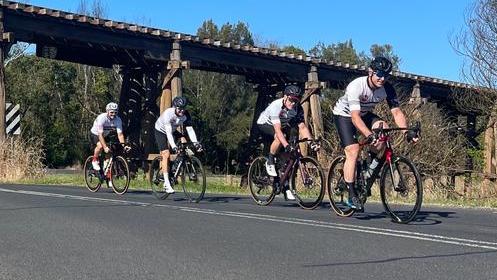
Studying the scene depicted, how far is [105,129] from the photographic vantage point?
47.2ft

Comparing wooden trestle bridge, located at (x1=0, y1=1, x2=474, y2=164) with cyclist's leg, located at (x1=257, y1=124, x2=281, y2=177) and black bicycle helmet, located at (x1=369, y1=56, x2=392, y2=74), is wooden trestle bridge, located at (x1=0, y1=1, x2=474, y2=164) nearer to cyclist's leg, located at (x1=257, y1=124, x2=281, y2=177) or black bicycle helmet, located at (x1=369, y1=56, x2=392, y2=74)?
cyclist's leg, located at (x1=257, y1=124, x2=281, y2=177)

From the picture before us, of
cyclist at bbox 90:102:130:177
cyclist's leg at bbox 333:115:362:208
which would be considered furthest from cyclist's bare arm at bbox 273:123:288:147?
cyclist at bbox 90:102:130:177

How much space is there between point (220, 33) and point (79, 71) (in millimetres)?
11610

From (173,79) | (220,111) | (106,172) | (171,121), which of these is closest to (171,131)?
(171,121)

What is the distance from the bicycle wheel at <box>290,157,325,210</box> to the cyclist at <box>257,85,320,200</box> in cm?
14

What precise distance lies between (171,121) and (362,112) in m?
4.50

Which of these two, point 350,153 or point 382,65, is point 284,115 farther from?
point 382,65

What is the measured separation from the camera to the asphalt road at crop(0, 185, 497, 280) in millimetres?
5367

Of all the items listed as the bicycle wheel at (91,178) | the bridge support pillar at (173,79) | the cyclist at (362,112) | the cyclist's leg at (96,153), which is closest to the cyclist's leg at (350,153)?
the cyclist at (362,112)

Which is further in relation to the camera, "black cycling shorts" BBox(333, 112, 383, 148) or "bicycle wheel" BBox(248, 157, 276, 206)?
"bicycle wheel" BBox(248, 157, 276, 206)

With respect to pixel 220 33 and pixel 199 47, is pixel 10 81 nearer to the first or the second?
pixel 220 33

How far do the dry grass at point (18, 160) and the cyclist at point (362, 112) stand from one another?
15018 millimetres

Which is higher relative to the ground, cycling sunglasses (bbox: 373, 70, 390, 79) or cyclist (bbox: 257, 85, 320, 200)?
cycling sunglasses (bbox: 373, 70, 390, 79)

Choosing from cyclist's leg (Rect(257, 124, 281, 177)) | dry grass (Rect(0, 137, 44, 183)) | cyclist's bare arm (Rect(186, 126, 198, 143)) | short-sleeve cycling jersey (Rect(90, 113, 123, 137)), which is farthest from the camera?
dry grass (Rect(0, 137, 44, 183))
